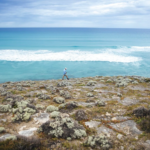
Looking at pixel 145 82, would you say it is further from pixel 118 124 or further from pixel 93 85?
pixel 118 124

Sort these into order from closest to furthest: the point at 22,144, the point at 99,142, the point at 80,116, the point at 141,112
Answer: the point at 22,144 < the point at 99,142 < the point at 80,116 < the point at 141,112

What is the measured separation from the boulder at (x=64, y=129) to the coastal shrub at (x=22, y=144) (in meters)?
0.89

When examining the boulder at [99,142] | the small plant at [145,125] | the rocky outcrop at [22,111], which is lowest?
the boulder at [99,142]

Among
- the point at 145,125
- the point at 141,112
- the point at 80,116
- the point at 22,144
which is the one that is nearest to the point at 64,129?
the point at 80,116

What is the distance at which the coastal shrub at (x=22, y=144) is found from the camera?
15.4 ft

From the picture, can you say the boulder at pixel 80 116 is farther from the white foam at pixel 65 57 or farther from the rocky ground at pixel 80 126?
the white foam at pixel 65 57

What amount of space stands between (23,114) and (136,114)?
6.09 metres

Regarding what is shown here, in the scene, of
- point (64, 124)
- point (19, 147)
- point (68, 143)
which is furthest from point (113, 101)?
point (19, 147)

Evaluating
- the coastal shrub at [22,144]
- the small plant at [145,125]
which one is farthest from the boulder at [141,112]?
the coastal shrub at [22,144]

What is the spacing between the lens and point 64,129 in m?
6.14

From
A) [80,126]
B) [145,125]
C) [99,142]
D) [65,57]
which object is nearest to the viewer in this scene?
[99,142]

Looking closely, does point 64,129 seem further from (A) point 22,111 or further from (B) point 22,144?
(A) point 22,111

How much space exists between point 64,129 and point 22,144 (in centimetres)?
189

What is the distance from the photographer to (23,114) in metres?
7.32
